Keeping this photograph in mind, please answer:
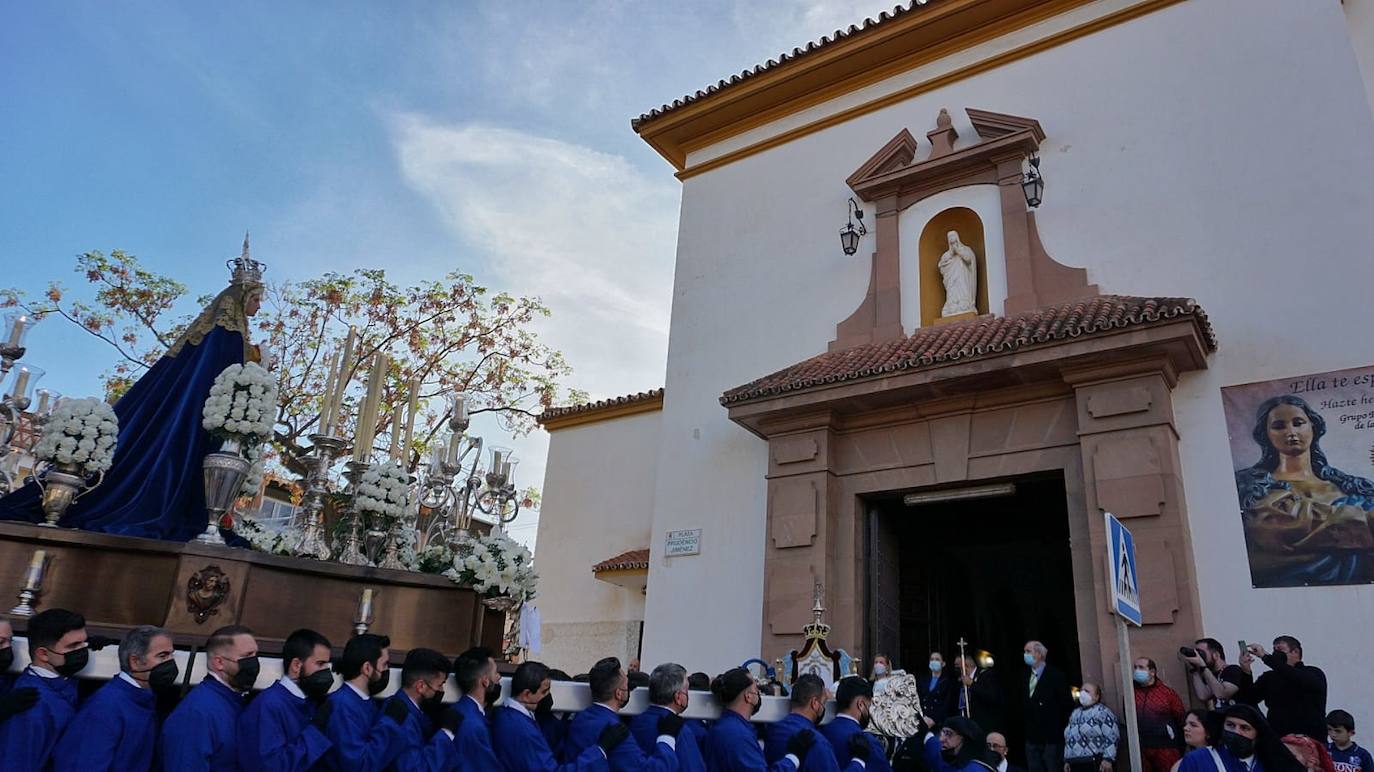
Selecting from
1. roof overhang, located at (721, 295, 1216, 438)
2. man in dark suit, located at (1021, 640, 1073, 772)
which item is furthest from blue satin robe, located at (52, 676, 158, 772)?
roof overhang, located at (721, 295, 1216, 438)

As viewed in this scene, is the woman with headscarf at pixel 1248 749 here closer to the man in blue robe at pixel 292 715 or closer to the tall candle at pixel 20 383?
the man in blue robe at pixel 292 715

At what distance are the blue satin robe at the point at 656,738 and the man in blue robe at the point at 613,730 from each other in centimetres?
6

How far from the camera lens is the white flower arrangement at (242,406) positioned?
15.5 ft

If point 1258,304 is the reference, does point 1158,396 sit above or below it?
below

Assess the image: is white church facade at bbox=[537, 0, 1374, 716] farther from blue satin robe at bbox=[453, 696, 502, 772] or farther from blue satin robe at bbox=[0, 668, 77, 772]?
blue satin robe at bbox=[0, 668, 77, 772]

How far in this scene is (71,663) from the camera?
306 centimetres

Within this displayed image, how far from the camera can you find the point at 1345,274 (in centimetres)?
757

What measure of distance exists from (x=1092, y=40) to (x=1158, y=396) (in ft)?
14.4

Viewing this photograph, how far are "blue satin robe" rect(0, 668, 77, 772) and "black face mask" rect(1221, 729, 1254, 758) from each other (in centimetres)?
528

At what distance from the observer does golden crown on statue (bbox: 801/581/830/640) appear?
307 inches

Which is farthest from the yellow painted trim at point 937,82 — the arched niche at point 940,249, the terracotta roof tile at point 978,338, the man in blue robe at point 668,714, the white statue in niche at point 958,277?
the man in blue robe at point 668,714

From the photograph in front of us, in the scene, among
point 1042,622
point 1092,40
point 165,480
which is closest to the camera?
point 165,480

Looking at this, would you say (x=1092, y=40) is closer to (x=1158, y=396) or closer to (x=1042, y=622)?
(x=1158, y=396)

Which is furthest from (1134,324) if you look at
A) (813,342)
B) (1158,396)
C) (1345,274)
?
(813,342)
